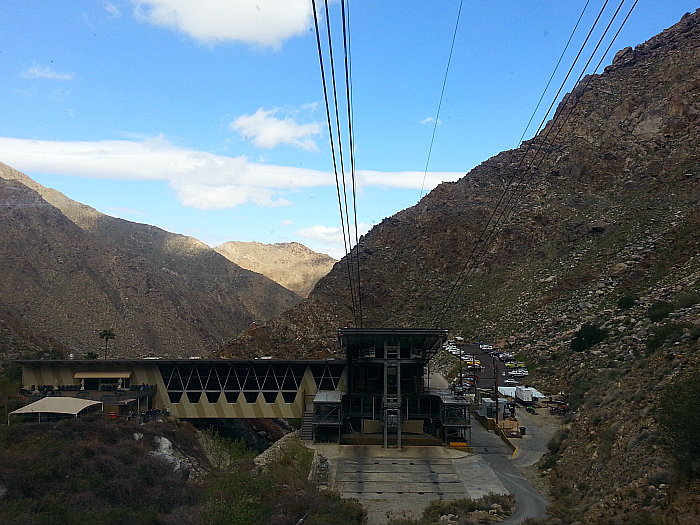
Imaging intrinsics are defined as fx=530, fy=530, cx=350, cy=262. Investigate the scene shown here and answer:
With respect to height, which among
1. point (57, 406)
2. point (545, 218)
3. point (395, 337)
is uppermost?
point (545, 218)

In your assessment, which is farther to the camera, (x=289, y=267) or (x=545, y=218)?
(x=289, y=267)

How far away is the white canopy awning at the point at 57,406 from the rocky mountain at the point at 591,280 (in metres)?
20.9

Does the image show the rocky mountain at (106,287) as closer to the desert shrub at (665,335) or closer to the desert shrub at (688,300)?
the desert shrub at (665,335)

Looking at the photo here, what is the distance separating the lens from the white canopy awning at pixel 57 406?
30.5m

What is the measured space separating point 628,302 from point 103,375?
42.2m

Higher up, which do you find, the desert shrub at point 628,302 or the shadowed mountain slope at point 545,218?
the shadowed mountain slope at point 545,218

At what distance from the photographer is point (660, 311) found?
35625mm

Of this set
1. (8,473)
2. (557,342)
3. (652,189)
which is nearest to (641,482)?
(8,473)

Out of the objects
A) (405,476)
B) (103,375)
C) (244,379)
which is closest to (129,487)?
(405,476)

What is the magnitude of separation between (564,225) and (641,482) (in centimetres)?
5849

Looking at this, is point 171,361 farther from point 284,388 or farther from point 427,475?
point 427,475

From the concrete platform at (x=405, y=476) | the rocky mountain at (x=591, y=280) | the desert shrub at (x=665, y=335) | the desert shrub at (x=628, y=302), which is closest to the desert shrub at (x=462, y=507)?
the concrete platform at (x=405, y=476)

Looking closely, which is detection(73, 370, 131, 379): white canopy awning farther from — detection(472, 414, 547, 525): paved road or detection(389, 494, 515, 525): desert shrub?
detection(389, 494, 515, 525): desert shrub

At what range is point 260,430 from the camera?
4766 centimetres
